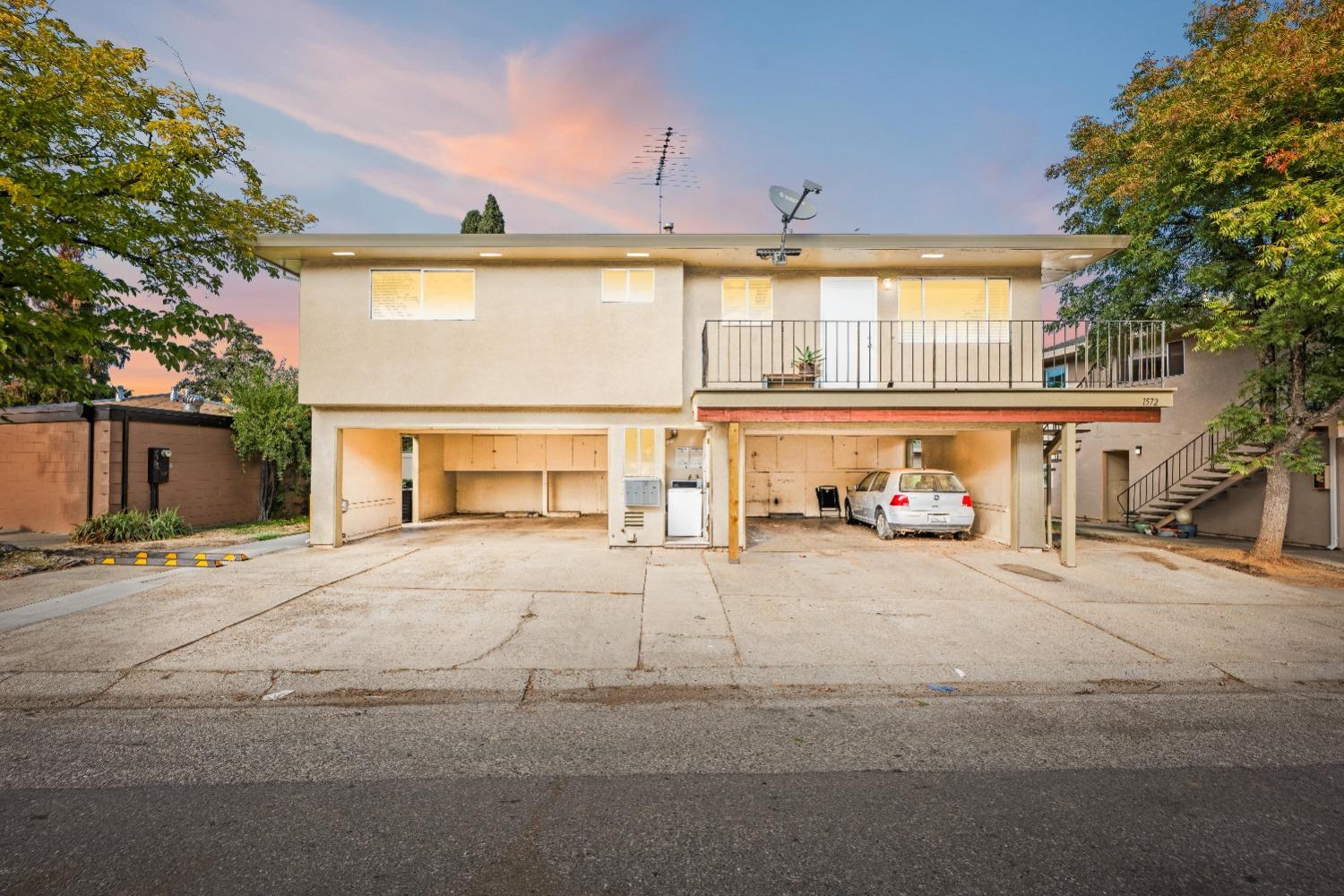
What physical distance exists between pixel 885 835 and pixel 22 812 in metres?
4.23

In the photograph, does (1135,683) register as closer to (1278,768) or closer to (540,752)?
(1278,768)

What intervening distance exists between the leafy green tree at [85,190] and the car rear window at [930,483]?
1281cm

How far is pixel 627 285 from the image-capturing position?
11.9 meters

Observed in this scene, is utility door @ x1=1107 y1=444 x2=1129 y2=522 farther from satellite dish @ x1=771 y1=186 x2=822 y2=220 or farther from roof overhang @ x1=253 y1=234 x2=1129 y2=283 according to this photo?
satellite dish @ x1=771 y1=186 x2=822 y2=220

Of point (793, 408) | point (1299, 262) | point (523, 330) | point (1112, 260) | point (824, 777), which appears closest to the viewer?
point (824, 777)

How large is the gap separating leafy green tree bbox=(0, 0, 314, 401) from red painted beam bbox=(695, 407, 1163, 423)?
9.01m

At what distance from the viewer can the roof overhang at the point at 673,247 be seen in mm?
11125

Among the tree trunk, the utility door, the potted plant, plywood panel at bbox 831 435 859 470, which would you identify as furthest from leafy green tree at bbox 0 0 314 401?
the utility door

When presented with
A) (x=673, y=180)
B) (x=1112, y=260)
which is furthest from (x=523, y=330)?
(x=1112, y=260)

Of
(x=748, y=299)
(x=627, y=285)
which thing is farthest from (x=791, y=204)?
(x=627, y=285)

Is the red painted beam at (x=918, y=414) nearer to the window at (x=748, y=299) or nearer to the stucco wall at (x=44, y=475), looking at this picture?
the window at (x=748, y=299)

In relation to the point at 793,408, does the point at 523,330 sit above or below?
above

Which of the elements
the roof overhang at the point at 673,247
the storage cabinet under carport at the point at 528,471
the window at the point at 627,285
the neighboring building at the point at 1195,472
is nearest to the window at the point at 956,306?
the roof overhang at the point at 673,247

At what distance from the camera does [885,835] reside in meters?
2.98
